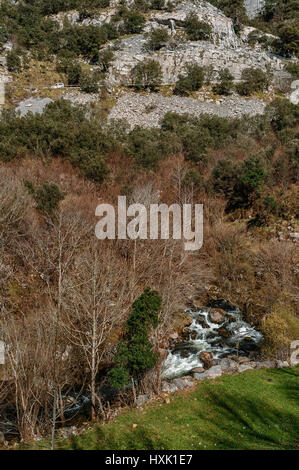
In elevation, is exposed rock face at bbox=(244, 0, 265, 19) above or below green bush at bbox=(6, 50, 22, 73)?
above

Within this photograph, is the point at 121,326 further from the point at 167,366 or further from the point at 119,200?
the point at 119,200

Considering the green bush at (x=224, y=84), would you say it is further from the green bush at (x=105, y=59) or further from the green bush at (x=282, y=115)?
the green bush at (x=105, y=59)

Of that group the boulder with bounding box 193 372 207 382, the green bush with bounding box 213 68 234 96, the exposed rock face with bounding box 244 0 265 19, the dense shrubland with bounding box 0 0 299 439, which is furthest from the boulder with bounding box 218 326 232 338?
the exposed rock face with bounding box 244 0 265 19

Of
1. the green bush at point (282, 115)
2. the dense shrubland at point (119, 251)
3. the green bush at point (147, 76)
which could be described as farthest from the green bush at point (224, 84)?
the green bush at point (282, 115)

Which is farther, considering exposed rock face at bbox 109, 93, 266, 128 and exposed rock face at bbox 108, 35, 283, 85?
exposed rock face at bbox 108, 35, 283, 85

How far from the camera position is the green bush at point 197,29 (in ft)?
165

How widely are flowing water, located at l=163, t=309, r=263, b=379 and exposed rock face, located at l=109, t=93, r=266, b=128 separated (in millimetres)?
23486

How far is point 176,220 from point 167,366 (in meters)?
9.03

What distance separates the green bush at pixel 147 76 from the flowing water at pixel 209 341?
34.7 meters

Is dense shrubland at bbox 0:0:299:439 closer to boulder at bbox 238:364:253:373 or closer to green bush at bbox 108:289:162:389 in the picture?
green bush at bbox 108:289:162:389

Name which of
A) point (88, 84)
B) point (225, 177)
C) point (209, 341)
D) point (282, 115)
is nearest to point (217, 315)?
point (209, 341)

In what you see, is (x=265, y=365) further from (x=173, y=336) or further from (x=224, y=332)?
(x=173, y=336)

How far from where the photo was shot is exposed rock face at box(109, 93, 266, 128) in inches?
1347
